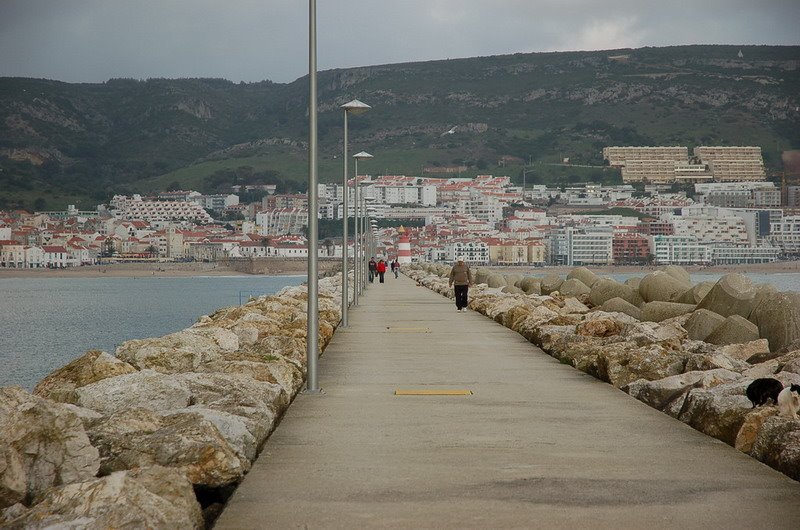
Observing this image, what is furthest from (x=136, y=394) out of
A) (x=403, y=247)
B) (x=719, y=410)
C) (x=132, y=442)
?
(x=403, y=247)

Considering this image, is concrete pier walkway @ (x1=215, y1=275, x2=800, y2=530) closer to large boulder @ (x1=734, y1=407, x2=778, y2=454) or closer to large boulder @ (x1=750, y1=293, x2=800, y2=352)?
large boulder @ (x1=734, y1=407, x2=778, y2=454)

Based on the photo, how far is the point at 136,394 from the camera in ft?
29.7

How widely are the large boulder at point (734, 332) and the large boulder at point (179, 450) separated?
11642mm

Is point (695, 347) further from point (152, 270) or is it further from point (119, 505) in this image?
point (152, 270)

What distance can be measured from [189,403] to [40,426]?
95.2 inches

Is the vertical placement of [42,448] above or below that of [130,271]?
above

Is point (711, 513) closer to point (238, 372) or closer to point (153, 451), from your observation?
point (153, 451)

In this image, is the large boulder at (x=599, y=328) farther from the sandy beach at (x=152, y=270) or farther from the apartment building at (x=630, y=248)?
the apartment building at (x=630, y=248)

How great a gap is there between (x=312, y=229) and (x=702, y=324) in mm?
8414

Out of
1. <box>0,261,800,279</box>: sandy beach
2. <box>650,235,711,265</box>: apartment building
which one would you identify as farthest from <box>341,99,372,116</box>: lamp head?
<box>650,235,711,265</box>: apartment building

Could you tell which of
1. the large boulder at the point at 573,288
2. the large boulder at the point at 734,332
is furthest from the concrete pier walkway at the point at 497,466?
the large boulder at the point at 573,288

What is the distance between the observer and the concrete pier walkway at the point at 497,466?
6262 millimetres

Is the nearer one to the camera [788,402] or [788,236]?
[788,402]

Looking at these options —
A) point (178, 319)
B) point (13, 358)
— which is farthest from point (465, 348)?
point (178, 319)
